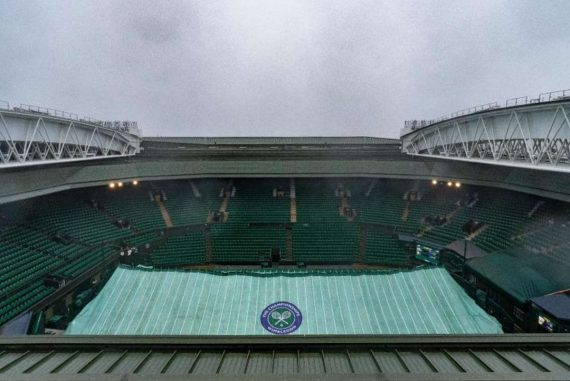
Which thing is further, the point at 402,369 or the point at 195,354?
the point at 195,354

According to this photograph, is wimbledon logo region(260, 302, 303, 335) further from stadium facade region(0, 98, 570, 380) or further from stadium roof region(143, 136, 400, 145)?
stadium roof region(143, 136, 400, 145)

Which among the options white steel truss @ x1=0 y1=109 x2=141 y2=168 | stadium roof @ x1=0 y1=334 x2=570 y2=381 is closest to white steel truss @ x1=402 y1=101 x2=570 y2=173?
stadium roof @ x1=0 y1=334 x2=570 y2=381

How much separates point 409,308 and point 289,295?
4.48 metres

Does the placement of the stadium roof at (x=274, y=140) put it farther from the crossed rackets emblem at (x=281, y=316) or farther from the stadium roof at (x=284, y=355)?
the stadium roof at (x=284, y=355)

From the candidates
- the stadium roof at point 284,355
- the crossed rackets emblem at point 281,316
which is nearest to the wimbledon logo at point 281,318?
the crossed rackets emblem at point 281,316

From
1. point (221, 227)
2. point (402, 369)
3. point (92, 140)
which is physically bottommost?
point (221, 227)

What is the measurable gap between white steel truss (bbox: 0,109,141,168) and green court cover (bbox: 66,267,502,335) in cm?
901

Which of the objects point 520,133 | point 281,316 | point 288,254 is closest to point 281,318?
point 281,316

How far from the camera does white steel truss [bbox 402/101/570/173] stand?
1212cm

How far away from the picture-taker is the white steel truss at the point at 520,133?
39.8ft

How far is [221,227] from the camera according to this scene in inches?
1018

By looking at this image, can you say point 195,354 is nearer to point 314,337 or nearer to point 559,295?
point 314,337

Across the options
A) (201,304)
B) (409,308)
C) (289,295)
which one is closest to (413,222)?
(409,308)

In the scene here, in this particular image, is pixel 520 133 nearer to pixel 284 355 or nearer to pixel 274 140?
pixel 284 355
